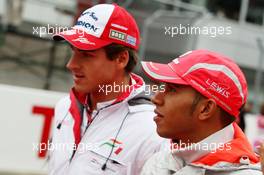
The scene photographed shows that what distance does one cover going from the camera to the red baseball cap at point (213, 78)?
2379 mm

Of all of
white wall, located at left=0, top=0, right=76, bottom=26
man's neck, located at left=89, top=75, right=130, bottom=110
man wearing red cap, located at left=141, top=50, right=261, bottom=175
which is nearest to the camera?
man wearing red cap, located at left=141, top=50, right=261, bottom=175

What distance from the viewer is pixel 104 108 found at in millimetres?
3018

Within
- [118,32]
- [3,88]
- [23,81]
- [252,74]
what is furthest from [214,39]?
[118,32]

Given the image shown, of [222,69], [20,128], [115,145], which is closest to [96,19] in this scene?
[115,145]

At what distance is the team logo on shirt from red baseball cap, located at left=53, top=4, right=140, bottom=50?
1.56ft

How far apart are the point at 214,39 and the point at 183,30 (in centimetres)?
144

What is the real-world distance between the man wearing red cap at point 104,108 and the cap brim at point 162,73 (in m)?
0.45

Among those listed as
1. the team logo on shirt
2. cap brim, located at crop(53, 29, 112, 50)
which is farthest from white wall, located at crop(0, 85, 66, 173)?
the team logo on shirt

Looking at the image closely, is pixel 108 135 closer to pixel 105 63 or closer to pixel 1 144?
pixel 105 63

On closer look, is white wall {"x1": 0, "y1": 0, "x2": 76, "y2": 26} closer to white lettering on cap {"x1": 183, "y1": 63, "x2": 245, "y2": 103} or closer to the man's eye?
the man's eye

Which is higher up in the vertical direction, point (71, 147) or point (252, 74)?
point (71, 147)

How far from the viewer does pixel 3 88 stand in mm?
6500

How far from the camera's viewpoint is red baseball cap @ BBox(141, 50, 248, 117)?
238 centimetres

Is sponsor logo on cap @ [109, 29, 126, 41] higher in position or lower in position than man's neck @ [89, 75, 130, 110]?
higher
